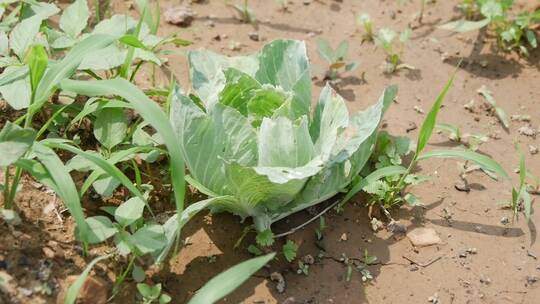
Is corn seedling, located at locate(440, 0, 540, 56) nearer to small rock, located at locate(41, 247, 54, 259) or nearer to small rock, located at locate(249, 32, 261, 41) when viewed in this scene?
small rock, located at locate(249, 32, 261, 41)

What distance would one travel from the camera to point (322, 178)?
240cm

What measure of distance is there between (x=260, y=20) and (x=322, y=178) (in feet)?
4.95

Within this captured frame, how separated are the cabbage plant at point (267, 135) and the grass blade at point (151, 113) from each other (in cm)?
17

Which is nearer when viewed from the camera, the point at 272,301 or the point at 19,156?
the point at 19,156

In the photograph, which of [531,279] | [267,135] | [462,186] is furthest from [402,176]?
[267,135]

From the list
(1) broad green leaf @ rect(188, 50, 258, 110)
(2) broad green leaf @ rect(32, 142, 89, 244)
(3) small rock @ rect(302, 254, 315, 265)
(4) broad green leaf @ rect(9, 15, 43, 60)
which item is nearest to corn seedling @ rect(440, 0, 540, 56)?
(1) broad green leaf @ rect(188, 50, 258, 110)

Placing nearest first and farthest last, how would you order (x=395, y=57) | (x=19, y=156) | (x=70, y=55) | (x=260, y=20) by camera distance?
(x=19, y=156), (x=70, y=55), (x=395, y=57), (x=260, y=20)

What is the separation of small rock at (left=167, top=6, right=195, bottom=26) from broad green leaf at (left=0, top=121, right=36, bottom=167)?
1.57 meters

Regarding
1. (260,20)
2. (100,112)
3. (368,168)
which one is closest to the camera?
(100,112)

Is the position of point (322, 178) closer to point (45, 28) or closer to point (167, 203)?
point (167, 203)

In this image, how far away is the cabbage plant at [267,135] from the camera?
7.35ft

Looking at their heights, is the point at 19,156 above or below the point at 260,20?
above

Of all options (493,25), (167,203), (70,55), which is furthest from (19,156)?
(493,25)

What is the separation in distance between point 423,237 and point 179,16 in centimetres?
177
